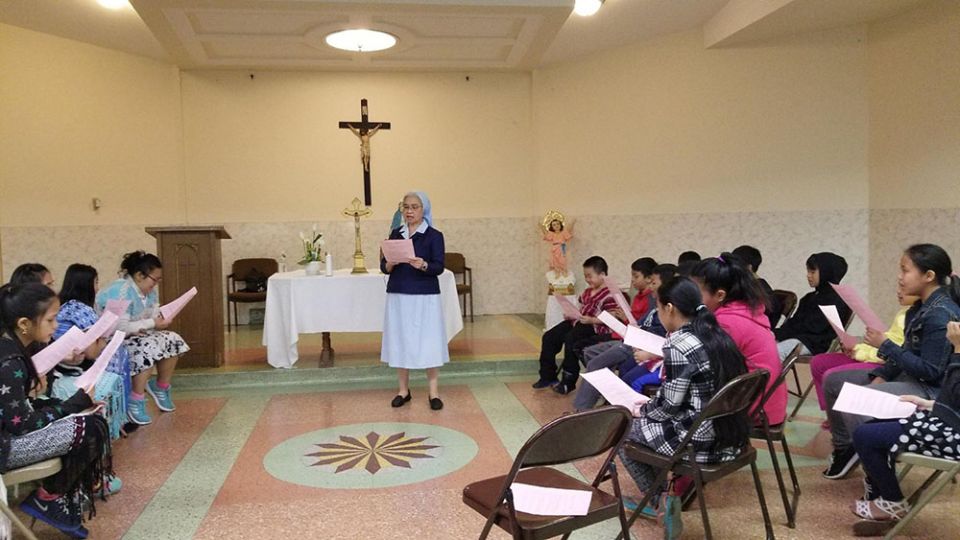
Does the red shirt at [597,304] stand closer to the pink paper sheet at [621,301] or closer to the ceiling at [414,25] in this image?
the pink paper sheet at [621,301]

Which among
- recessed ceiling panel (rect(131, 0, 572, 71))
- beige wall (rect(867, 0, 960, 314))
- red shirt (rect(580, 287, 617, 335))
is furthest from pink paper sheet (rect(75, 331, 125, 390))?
beige wall (rect(867, 0, 960, 314))

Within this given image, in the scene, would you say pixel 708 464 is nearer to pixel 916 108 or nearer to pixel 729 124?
pixel 916 108

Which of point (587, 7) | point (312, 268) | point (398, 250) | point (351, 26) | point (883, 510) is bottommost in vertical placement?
point (883, 510)

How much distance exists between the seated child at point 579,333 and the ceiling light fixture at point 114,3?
4.83 m

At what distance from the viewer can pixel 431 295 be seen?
486cm

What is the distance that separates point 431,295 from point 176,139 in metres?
5.19

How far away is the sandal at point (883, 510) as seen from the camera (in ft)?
9.34

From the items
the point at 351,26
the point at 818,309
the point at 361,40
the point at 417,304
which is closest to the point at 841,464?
the point at 818,309

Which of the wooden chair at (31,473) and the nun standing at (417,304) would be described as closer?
the wooden chair at (31,473)

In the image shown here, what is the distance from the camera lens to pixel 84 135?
7.84m

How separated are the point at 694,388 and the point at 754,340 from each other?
54 cm

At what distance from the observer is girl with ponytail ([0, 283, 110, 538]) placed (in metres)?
2.62

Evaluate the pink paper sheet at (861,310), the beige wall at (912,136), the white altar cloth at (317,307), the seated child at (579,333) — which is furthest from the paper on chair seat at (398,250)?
the beige wall at (912,136)

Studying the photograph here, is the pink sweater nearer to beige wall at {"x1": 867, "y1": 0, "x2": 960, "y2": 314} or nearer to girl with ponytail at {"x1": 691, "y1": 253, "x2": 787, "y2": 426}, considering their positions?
girl with ponytail at {"x1": 691, "y1": 253, "x2": 787, "y2": 426}
